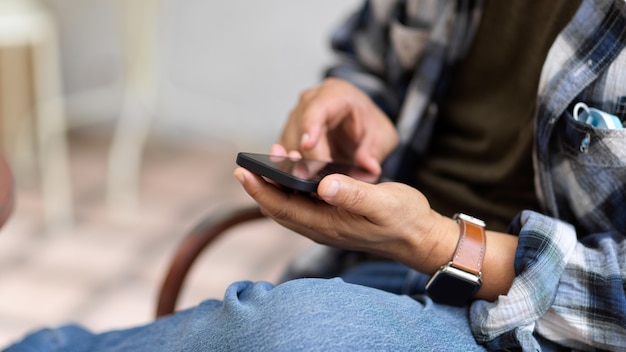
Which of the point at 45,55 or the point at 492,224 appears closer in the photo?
the point at 492,224

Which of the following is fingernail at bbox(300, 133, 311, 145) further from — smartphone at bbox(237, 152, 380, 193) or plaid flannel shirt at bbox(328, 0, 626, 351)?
plaid flannel shirt at bbox(328, 0, 626, 351)

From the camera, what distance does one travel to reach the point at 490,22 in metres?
0.86

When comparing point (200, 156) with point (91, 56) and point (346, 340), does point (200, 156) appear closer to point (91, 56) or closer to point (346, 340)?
point (91, 56)

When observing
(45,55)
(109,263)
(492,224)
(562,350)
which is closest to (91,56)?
(45,55)

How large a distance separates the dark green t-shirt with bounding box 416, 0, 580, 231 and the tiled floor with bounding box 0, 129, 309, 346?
36.1 inches

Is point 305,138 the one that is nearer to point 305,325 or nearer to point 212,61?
point 305,325

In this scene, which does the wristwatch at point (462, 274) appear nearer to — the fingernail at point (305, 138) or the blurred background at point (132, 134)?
the fingernail at point (305, 138)

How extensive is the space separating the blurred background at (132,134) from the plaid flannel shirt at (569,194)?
107cm

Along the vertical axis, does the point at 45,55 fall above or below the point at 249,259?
above

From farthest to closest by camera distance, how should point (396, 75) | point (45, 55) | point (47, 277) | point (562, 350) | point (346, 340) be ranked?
point (45, 55) → point (47, 277) → point (396, 75) → point (562, 350) → point (346, 340)

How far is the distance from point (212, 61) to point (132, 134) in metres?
0.44

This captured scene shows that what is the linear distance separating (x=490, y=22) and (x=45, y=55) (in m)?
1.79

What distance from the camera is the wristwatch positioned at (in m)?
0.61

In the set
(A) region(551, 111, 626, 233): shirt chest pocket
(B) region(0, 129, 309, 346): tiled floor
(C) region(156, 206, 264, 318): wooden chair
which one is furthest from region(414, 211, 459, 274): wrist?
(B) region(0, 129, 309, 346): tiled floor
